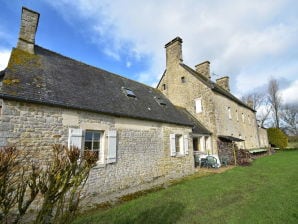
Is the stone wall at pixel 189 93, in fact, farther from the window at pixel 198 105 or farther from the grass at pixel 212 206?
the grass at pixel 212 206

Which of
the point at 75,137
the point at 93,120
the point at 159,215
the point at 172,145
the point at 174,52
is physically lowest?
the point at 159,215

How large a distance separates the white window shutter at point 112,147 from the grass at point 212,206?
2017 mm

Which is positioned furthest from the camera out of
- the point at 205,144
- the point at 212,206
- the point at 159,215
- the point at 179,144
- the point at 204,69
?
the point at 204,69

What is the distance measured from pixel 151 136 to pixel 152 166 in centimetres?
151

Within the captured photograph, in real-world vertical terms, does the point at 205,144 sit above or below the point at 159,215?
above

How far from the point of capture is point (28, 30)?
8.15 meters

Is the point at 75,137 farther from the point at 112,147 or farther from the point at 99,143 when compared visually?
the point at 112,147

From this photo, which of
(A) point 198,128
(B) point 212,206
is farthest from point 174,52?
(B) point 212,206

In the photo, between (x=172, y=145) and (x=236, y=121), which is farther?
(x=236, y=121)

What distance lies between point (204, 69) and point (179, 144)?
9.94 m

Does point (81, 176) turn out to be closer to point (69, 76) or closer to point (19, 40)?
point (69, 76)

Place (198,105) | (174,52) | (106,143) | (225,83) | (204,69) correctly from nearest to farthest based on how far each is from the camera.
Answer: (106,143)
(198,105)
(174,52)
(204,69)
(225,83)

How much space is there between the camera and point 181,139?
1147 cm

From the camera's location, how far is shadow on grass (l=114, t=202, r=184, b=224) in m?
4.52
